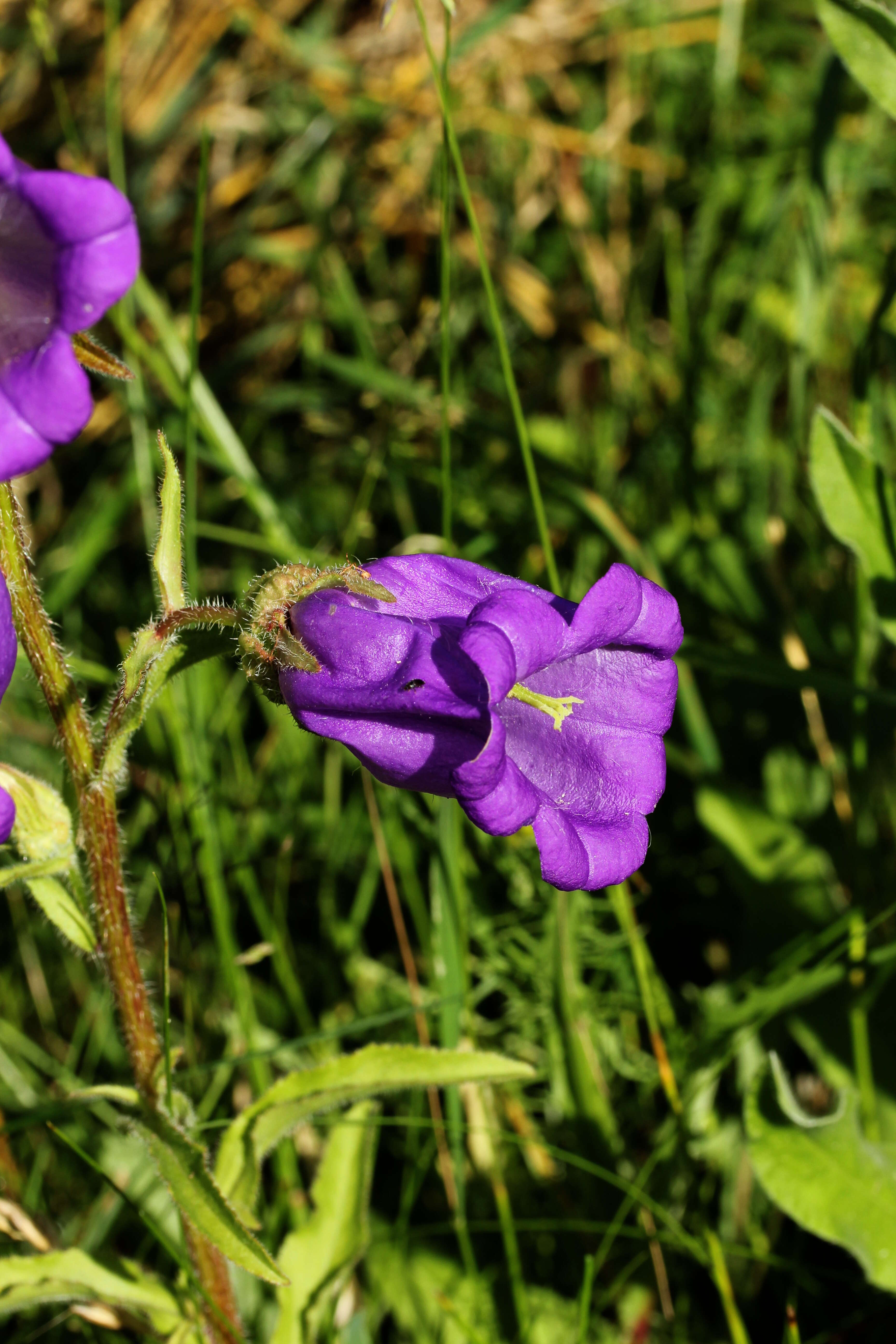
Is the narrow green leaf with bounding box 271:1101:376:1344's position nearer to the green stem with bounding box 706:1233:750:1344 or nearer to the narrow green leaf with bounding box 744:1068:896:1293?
the green stem with bounding box 706:1233:750:1344

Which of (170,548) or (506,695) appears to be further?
(170,548)

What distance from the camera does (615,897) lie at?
302cm

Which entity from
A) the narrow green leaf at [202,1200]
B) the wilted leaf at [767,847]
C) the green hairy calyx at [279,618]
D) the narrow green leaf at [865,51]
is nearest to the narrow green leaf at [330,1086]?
the narrow green leaf at [202,1200]

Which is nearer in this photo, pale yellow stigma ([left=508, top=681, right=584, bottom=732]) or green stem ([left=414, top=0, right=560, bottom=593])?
pale yellow stigma ([left=508, top=681, right=584, bottom=732])

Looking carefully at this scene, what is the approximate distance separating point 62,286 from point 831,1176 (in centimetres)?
247

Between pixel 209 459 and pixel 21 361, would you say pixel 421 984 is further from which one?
pixel 21 361

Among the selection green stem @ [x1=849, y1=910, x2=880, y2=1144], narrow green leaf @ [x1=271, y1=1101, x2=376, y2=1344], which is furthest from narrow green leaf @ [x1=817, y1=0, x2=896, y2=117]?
narrow green leaf @ [x1=271, y1=1101, x2=376, y2=1344]

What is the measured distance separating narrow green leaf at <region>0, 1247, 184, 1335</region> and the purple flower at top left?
5.27ft

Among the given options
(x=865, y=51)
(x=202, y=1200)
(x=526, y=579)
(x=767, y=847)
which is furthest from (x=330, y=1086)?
(x=865, y=51)

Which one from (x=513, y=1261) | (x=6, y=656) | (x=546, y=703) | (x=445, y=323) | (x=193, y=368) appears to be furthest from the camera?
(x=193, y=368)

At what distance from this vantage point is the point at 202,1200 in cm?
222

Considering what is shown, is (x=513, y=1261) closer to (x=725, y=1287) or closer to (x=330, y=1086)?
(x=725, y=1287)

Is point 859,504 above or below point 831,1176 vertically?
above

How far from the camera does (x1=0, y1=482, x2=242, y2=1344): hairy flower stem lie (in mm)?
2150
